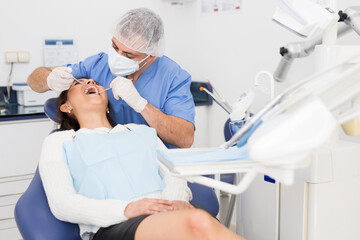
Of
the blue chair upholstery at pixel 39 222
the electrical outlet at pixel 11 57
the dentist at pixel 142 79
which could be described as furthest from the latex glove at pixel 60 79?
the electrical outlet at pixel 11 57

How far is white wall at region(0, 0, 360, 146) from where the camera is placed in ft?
8.09

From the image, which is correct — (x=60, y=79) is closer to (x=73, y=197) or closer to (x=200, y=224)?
(x=73, y=197)

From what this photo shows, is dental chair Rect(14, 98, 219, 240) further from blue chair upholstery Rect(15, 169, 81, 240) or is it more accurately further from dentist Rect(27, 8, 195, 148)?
dentist Rect(27, 8, 195, 148)

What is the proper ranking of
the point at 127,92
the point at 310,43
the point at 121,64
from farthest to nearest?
the point at 121,64
the point at 127,92
the point at 310,43

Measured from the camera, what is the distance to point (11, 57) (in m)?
2.64

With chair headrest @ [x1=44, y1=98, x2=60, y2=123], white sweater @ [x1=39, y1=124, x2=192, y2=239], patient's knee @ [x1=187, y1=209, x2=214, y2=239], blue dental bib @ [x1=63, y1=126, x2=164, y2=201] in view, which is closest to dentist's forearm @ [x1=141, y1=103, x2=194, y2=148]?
blue dental bib @ [x1=63, y1=126, x2=164, y2=201]

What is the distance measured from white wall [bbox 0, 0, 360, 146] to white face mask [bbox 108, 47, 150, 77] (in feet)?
2.42

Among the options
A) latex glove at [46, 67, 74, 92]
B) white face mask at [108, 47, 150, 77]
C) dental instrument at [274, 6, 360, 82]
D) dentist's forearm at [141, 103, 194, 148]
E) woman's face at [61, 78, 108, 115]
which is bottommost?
dentist's forearm at [141, 103, 194, 148]

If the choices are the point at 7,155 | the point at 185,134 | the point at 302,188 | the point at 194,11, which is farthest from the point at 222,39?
the point at 302,188

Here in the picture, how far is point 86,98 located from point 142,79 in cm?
30

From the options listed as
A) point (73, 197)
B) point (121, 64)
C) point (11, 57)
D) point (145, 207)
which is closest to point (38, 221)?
point (73, 197)

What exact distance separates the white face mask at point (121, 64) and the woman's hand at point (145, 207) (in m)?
0.65

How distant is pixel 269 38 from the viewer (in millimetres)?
2363

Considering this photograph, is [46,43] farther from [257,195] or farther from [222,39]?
[257,195]
